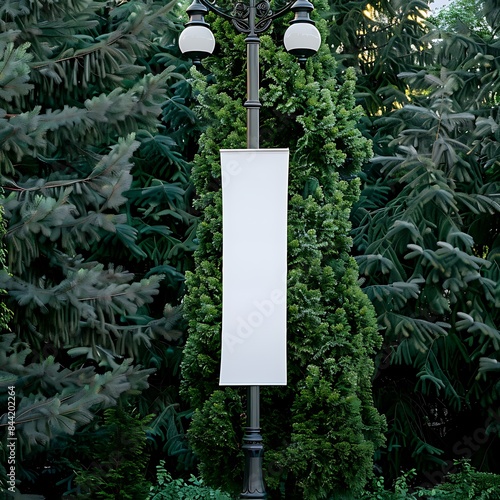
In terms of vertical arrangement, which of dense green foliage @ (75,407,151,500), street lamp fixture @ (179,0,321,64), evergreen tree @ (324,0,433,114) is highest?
evergreen tree @ (324,0,433,114)

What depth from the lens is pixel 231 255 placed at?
269 inches

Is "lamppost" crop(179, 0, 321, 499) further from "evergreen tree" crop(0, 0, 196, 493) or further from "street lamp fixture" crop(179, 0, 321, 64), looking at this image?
"evergreen tree" crop(0, 0, 196, 493)

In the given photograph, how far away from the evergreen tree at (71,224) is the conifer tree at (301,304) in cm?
65

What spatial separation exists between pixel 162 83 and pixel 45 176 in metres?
1.97

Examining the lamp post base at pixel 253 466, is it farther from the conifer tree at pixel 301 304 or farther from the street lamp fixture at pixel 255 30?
the street lamp fixture at pixel 255 30

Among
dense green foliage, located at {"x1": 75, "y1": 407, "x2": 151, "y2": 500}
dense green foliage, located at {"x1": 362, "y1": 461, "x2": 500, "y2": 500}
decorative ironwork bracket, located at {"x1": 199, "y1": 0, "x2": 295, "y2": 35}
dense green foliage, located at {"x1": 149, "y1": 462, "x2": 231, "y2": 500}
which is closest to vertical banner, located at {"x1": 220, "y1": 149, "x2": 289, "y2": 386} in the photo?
decorative ironwork bracket, located at {"x1": 199, "y1": 0, "x2": 295, "y2": 35}

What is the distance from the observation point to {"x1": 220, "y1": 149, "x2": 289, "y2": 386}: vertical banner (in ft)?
22.1

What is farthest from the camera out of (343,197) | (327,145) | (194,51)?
(343,197)

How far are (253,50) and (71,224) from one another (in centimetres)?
263

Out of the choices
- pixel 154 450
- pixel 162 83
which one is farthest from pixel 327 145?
pixel 154 450

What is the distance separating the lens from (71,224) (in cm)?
859

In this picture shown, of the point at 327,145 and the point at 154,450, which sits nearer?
the point at 327,145

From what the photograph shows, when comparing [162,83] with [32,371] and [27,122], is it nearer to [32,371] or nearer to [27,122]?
[27,122]

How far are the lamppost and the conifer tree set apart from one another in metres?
1.38
